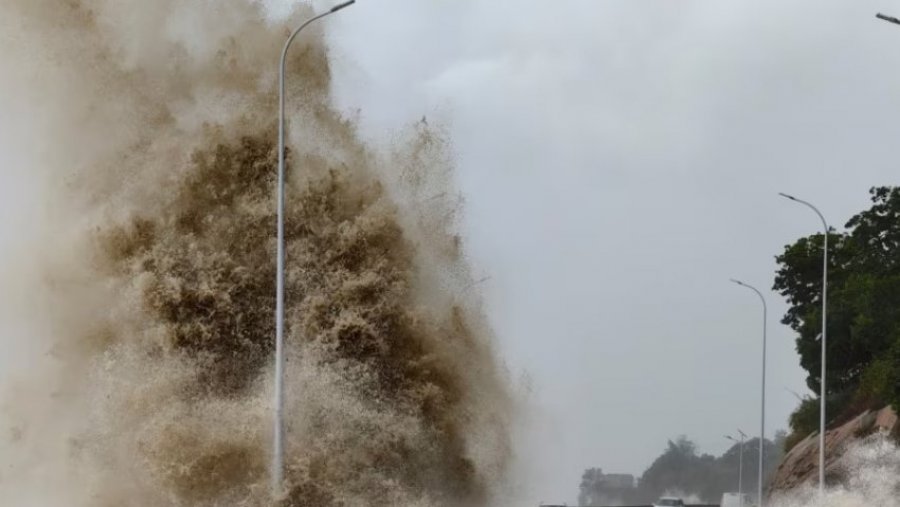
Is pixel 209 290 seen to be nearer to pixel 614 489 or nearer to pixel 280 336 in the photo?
pixel 280 336

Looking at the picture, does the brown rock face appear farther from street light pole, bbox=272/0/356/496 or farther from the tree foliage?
street light pole, bbox=272/0/356/496

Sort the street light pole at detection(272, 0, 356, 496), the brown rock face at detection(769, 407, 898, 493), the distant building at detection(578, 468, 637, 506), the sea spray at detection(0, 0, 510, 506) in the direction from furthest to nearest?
the distant building at detection(578, 468, 637, 506) → the brown rock face at detection(769, 407, 898, 493) → the sea spray at detection(0, 0, 510, 506) → the street light pole at detection(272, 0, 356, 496)

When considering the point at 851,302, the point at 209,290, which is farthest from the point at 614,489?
the point at 209,290

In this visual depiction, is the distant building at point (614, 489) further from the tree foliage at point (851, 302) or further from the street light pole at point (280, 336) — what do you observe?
the street light pole at point (280, 336)

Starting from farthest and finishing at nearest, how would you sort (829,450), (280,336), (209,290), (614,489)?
(614,489)
(829,450)
(209,290)
(280,336)

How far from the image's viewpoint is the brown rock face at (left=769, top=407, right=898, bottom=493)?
5516cm

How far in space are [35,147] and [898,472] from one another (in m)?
32.6

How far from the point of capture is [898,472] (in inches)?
1858

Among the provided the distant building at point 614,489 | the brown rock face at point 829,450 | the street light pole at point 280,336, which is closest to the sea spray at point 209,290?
the street light pole at point 280,336

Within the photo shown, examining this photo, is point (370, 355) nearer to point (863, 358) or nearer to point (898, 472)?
point (898, 472)

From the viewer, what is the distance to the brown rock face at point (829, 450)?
55.2m

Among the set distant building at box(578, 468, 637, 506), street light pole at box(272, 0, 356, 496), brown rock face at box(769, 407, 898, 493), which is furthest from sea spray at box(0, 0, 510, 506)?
distant building at box(578, 468, 637, 506)

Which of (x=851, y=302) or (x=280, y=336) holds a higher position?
(x=851, y=302)

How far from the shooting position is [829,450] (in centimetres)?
6056
